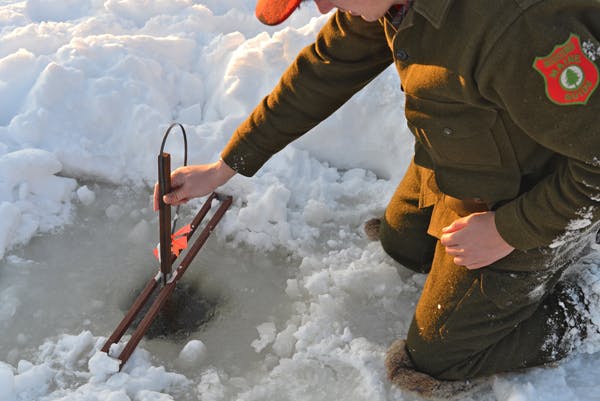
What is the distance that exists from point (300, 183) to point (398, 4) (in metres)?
1.24

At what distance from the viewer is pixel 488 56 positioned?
1152 mm

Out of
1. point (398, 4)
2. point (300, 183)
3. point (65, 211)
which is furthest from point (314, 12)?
point (398, 4)

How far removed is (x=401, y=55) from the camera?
1337 mm

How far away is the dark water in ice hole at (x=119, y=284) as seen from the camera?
1912 millimetres

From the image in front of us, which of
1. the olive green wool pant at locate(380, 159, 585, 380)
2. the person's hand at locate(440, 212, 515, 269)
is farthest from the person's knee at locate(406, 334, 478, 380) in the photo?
the person's hand at locate(440, 212, 515, 269)

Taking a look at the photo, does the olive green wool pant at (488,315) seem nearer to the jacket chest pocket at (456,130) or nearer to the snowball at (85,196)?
the jacket chest pocket at (456,130)

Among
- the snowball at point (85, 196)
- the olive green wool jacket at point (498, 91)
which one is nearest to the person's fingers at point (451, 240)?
the olive green wool jacket at point (498, 91)

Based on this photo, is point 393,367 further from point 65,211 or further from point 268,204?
point 65,211

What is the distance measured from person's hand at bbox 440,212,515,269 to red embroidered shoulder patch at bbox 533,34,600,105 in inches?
16.8

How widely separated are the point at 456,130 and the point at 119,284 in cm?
134

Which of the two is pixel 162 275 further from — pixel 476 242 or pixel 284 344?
pixel 476 242

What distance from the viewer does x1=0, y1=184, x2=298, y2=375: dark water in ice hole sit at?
1.91m

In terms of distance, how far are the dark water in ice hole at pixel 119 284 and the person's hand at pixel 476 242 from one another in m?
0.70

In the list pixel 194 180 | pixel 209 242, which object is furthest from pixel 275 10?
pixel 209 242
